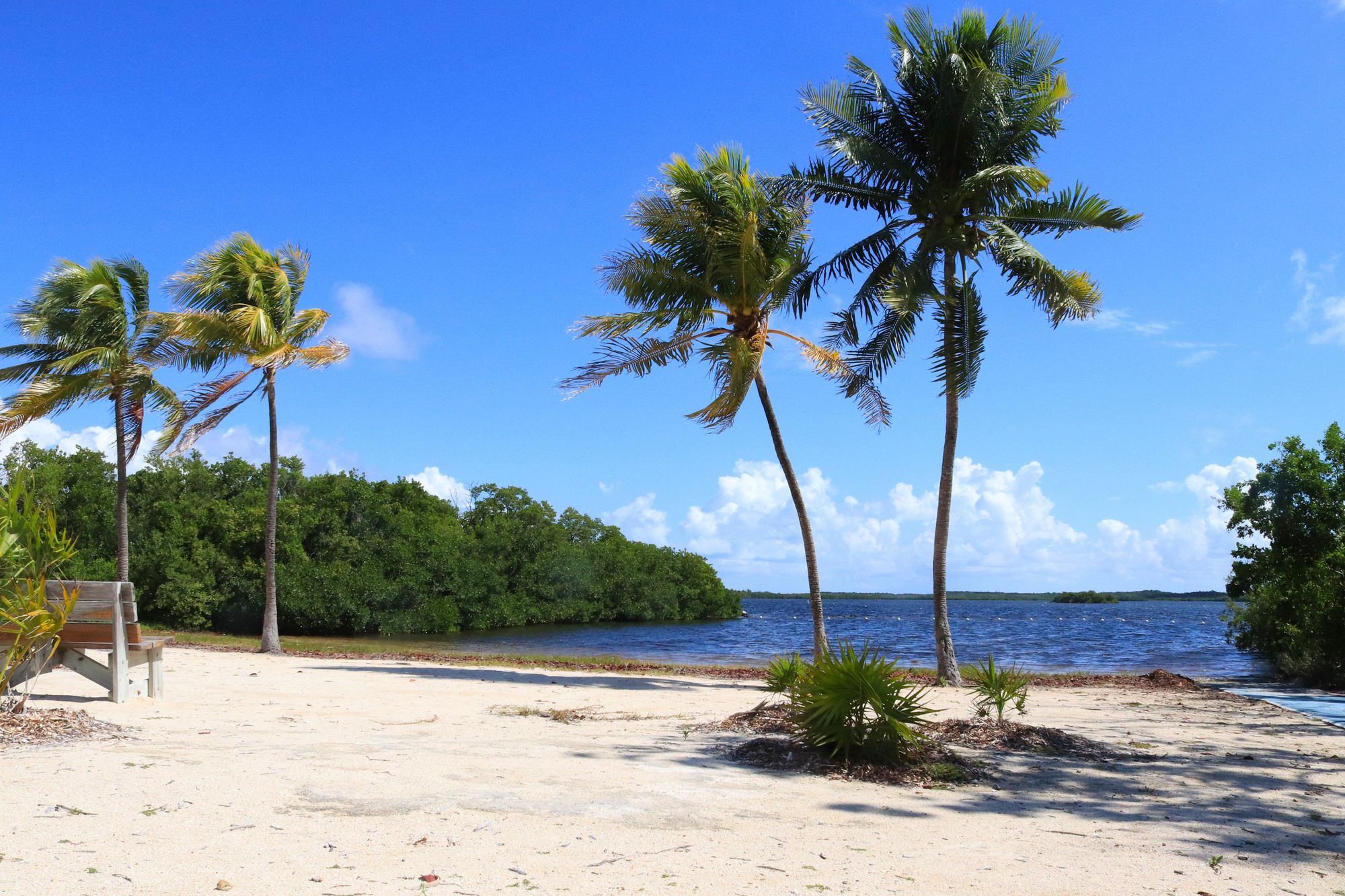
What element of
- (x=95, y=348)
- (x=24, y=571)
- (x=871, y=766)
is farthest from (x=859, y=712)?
(x=95, y=348)

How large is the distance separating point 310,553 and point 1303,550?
37.6 metres

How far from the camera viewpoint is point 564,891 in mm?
3779

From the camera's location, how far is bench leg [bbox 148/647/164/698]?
29.3ft

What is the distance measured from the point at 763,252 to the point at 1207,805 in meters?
12.0

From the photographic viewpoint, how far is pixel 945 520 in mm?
15430

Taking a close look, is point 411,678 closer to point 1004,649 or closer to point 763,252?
point 763,252

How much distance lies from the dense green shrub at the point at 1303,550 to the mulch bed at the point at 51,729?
17.9 metres

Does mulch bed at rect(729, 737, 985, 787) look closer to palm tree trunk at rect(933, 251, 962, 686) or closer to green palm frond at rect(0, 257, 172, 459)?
palm tree trunk at rect(933, 251, 962, 686)

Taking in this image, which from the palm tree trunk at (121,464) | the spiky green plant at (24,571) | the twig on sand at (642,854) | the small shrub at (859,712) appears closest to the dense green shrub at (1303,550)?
the small shrub at (859,712)

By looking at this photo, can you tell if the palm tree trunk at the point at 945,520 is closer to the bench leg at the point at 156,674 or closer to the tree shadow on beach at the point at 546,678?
the tree shadow on beach at the point at 546,678

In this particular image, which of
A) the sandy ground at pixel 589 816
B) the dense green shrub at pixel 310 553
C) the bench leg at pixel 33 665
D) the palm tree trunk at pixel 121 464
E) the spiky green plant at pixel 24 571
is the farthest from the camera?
the dense green shrub at pixel 310 553

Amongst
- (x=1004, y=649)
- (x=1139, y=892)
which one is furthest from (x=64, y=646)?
(x=1004, y=649)

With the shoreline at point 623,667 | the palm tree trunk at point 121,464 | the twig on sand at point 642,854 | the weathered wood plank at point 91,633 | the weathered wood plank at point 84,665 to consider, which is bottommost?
the shoreline at point 623,667

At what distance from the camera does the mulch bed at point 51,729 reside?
6.28m
